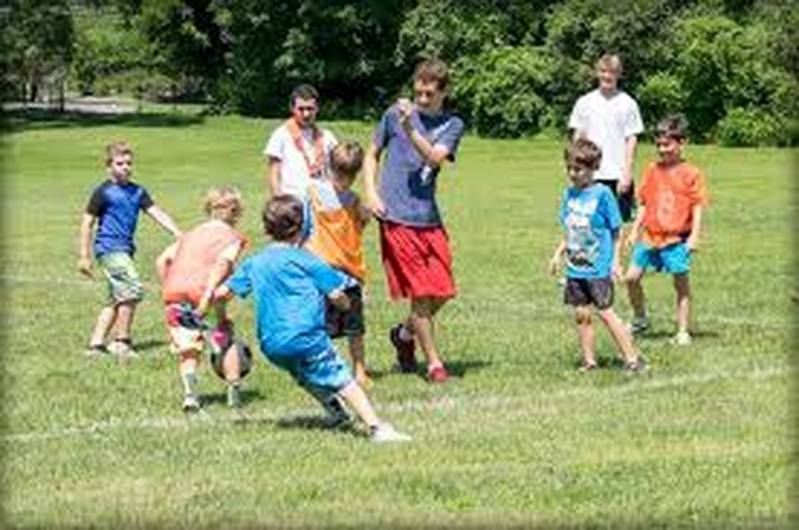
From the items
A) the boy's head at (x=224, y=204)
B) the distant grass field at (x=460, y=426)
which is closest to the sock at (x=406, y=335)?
the distant grass field at (x=460, y=426)

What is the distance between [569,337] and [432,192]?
7.63ft

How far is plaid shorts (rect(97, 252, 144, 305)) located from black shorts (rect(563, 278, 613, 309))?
352 cm

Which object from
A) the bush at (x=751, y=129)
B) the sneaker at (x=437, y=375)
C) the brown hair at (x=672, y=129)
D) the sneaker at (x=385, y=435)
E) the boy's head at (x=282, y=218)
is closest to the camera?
the sneaker at (x=385, y=435)

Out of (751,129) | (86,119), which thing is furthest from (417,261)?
(86,119)

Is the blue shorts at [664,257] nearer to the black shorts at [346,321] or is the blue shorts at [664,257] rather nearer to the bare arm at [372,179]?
the bare arm at [372,179]

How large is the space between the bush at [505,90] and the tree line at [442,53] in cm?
5

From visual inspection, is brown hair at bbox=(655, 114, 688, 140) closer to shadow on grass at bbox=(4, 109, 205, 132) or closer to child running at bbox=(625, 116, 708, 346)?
child running at bbox=(625, 116, 708, 346)

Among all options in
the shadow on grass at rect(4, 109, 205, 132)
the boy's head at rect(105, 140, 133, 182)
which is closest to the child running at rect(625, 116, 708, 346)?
the boy's head at rect(105, 140, 133, 182)

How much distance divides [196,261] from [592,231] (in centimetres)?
269

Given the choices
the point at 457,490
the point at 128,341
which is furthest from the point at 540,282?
the point at 457,490

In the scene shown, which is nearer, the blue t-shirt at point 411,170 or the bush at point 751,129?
the blue t-shirt at point 411,170

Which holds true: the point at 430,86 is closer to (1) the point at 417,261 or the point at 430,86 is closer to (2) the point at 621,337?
(1) the point at 417,261

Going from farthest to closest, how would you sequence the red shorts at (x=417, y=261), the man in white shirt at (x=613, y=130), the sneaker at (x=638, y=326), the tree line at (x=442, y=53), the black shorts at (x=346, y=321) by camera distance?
the tree line at (x=442, y=53) → the man in white shirt at (x=613, y=130) → the sneaker at (x=638, y=326) → the red shorts at (x=417, y=261) → the black shorts at (x=346, y=321)

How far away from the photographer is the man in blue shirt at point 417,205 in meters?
11.3
